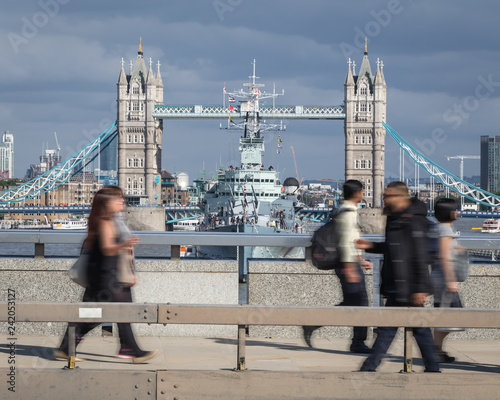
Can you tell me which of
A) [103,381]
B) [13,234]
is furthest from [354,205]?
[13,234]

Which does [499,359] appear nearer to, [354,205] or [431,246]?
[431,246]

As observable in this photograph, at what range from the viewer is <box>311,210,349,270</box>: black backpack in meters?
5.65

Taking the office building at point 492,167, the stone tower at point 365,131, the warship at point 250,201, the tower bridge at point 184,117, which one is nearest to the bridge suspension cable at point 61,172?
the tower bridge at point 184,117

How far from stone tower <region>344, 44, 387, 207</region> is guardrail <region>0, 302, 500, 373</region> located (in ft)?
324

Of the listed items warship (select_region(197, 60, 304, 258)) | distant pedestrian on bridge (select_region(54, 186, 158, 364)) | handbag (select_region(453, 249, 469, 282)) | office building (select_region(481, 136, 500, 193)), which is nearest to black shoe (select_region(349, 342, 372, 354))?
handbag (select_region(453, 249, 469, 282))

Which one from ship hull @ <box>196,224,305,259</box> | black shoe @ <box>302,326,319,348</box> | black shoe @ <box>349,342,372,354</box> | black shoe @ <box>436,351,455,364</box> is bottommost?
ship hull @ <box>196,224,305,259</box>

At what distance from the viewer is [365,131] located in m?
104

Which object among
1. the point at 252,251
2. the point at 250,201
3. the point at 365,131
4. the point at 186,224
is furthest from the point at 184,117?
the point at 252,251

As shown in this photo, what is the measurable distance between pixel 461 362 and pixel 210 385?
193 centimetres

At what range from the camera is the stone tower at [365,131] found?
339ft

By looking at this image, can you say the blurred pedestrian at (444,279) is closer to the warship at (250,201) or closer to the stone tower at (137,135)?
the warship at (250,201)

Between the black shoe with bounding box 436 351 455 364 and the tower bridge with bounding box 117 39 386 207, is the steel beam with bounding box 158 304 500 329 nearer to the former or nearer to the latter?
the black shoe with bounding box 436 351 455 364

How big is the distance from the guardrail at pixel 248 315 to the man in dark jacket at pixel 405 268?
387mm

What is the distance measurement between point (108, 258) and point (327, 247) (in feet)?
4.67
